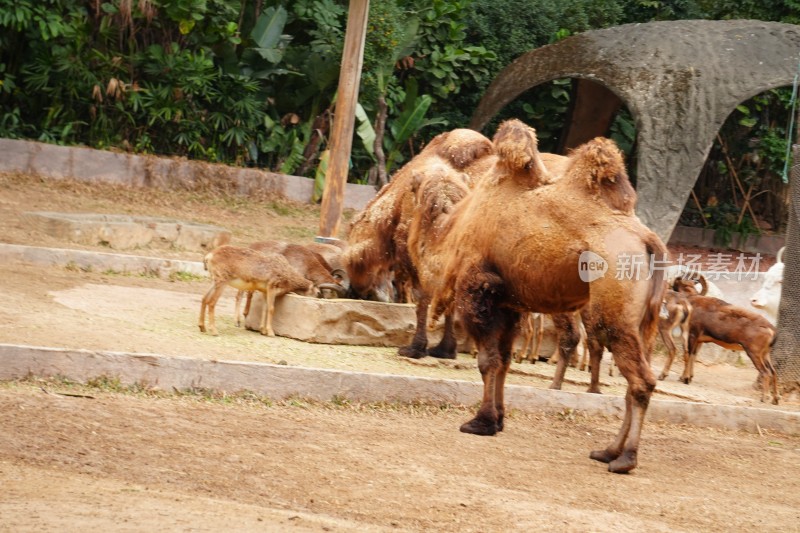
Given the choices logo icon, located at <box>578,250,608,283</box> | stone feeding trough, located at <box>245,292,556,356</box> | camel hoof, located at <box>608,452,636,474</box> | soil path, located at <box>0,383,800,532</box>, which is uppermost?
logo icon, located at <box>578,250,608,283</box>

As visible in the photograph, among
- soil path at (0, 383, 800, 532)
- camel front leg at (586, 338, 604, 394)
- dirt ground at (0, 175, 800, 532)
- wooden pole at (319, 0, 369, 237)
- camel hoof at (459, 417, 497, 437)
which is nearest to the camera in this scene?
soil path at (0, 383, 800, 532)

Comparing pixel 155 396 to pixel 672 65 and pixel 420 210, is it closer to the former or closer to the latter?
pixel 420 210

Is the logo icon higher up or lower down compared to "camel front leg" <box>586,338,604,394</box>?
higher up

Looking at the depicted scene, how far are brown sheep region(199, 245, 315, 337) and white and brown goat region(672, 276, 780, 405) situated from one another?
426 cm

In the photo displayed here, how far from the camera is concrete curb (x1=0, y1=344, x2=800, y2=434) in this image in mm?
7059

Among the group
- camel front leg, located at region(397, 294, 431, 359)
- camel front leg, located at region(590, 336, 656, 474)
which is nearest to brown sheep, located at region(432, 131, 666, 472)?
camel front leg, located at region(590, 336, 656, 474)

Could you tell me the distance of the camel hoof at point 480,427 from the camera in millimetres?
7387

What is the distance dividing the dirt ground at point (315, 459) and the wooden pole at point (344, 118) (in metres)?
4.09

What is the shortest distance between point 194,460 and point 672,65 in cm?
1140

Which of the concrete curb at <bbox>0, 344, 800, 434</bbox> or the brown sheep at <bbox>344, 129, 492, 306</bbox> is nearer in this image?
the concrete curb at <bbox>0, 344, 800, 434</bbox>

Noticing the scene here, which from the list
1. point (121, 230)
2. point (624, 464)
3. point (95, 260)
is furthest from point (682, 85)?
point (624, 464)

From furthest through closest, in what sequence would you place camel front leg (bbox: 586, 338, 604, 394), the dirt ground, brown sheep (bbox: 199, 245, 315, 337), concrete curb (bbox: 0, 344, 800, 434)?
brown sheep (bbox: 199, 245, 315, 337), camel front leg (bbox: 586, 338, 604, 394), concrete curb (bbox: 0, 344, 800, 434), the dirt ground

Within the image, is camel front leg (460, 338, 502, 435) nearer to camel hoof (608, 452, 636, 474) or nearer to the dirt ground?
the dirt ground

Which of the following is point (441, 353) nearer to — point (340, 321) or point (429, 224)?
point (340, 321)
